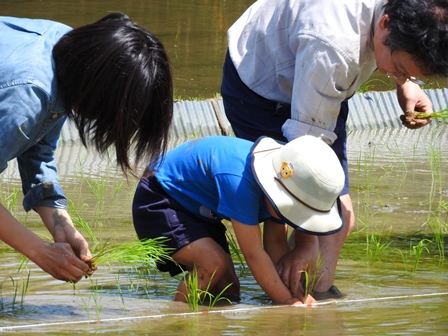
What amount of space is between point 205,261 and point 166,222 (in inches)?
7.8

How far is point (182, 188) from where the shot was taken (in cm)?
321

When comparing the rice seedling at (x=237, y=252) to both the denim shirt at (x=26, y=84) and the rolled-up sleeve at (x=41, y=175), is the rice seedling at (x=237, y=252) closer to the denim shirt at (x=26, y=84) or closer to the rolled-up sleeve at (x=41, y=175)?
the rolled-up sleeve at (x=41, y=175)

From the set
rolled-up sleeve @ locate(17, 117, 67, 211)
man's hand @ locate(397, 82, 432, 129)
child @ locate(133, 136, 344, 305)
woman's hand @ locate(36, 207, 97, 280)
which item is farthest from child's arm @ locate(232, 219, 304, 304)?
man's hand @ locate(397, 82, 432, 129)

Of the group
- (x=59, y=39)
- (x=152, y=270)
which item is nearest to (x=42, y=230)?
(x=152, y=270)

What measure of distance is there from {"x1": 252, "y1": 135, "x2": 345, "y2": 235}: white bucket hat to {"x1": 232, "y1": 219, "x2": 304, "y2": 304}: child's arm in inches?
5.0

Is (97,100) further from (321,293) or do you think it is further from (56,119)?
(321,293)

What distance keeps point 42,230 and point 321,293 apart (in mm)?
1335

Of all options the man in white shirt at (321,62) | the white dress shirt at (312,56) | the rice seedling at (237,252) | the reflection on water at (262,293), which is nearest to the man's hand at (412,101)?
the man in white shirt at (321,62)

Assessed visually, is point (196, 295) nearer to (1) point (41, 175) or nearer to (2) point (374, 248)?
(1) point (41, 175)

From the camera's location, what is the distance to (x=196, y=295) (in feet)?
9.80

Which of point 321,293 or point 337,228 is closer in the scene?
point 337,228

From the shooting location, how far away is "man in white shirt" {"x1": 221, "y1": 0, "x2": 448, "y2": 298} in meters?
2.83

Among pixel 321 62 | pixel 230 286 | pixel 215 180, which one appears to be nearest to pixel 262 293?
pixel 230 286

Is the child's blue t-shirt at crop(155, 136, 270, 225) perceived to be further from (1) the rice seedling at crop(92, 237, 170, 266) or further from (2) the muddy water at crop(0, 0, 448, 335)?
(2) the muddy water at crop(0, 0, 448, 335)
